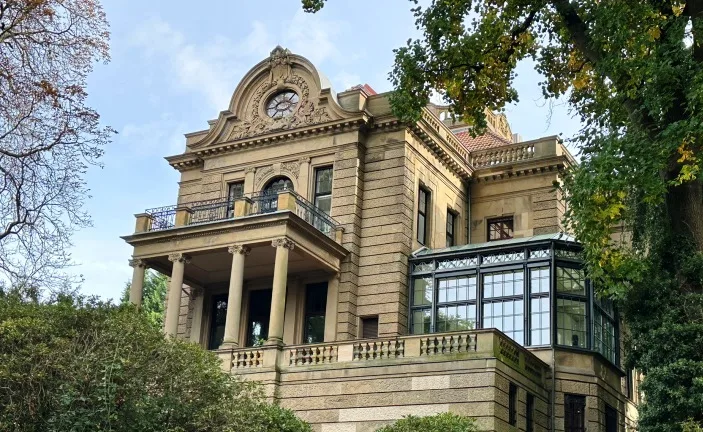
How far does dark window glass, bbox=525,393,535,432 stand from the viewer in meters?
28.4

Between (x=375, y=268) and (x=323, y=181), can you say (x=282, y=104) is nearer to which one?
(x=323, y=181)

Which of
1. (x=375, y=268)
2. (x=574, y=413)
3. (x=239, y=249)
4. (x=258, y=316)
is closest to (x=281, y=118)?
(x=239, y=249)

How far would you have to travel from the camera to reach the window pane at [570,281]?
3130 cm

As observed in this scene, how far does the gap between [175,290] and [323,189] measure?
6517 mm

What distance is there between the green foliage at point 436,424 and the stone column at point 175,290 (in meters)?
10.2

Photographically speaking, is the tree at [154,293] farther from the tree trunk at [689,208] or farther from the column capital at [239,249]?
the tree trunk at [689,208]

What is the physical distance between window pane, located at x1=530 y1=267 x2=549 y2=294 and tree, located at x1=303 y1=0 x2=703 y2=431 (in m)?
5.51

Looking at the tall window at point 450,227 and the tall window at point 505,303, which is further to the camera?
the tall window at point 450,227

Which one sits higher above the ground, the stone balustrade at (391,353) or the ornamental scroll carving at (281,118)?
the ornamental scroll carving at (281,118)

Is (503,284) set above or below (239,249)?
below

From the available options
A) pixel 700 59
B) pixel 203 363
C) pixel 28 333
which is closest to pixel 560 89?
pixel 700 59

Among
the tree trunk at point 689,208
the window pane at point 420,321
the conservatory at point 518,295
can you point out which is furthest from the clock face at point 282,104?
the tree trunk at point 689,208

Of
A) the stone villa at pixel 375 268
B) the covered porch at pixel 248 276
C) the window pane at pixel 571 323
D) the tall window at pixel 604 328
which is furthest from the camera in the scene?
the tall window at pixel 604 328

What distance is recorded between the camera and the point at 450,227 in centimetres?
3738
